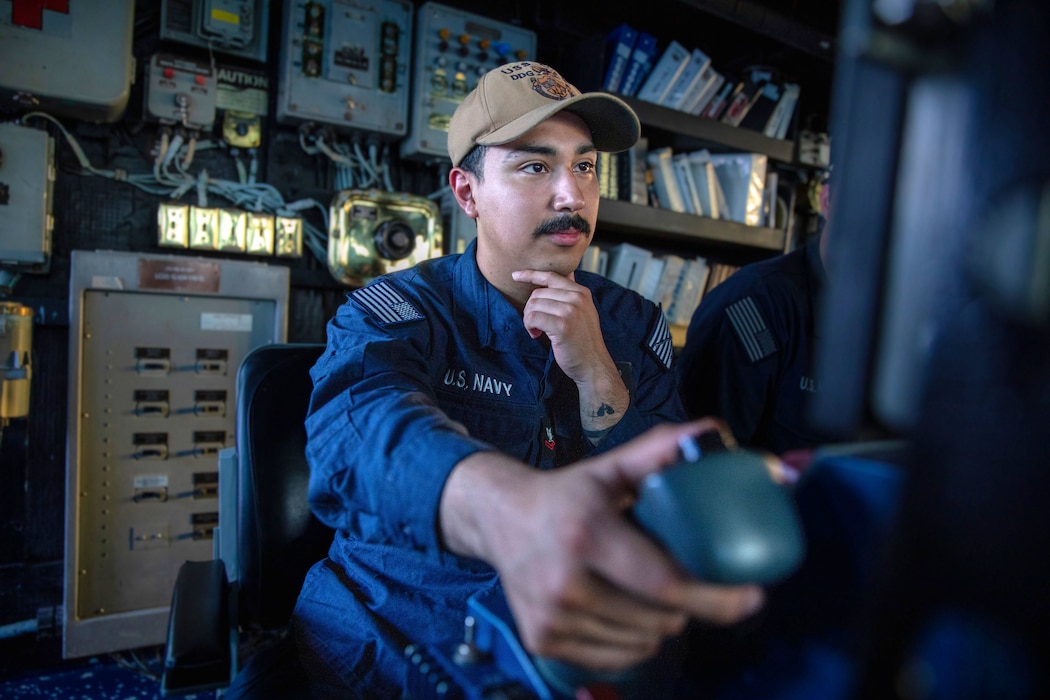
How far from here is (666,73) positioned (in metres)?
2.60

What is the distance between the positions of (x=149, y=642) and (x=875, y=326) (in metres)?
2.30

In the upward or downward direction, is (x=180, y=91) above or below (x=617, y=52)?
below

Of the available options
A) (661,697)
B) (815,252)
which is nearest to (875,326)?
(661,697)

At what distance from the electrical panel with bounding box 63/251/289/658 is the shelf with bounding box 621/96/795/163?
145cm

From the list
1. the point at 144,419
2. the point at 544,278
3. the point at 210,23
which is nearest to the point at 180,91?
the point at 210,23

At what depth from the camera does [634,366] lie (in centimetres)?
127

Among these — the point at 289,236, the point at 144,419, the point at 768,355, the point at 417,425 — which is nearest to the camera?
the point at 417,425

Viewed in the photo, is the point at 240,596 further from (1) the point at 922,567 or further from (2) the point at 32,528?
(2) the point at 32,528

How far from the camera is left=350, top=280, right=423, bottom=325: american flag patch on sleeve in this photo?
1.03m

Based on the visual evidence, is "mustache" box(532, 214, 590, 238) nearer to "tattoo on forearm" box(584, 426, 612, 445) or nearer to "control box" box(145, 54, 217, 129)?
"tattoo on forearm" box(584, 426, 612, 445)

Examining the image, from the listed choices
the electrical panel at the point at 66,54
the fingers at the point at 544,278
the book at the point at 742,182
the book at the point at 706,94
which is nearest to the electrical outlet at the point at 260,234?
the electrical panel at the point at 66,54

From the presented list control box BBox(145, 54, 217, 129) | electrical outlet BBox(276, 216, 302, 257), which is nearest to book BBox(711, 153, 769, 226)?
electrical outlet BBox(276, 216, 302, 257)

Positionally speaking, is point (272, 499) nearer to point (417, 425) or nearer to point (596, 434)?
point (596, 434)

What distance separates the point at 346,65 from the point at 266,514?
1711 mm
